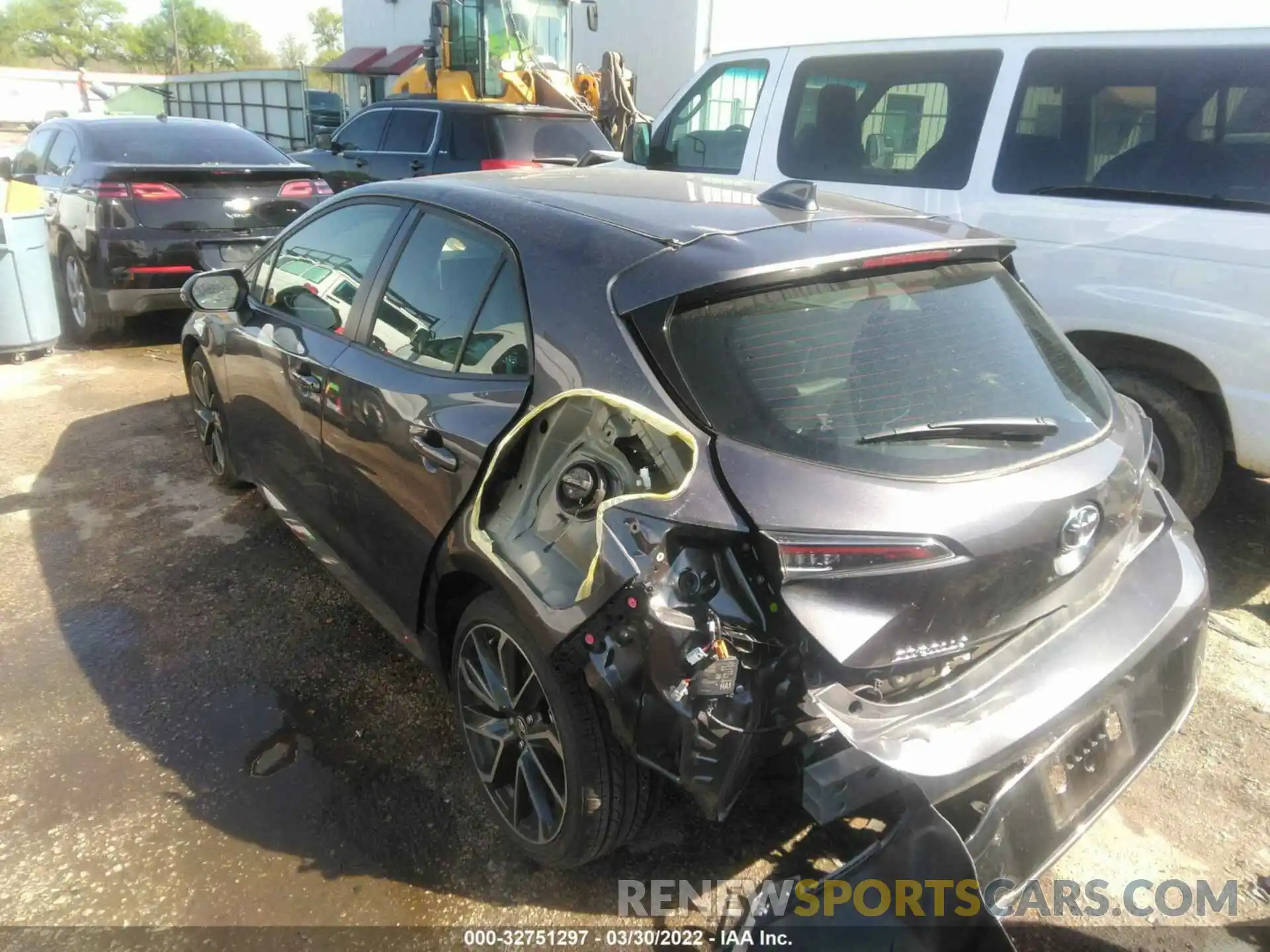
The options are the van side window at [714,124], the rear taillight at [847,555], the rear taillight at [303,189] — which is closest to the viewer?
the rear taillight at [847,555]

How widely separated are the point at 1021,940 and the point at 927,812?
79cm

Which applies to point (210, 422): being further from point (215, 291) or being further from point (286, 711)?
point (286, 711)

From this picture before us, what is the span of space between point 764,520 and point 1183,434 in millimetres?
3070

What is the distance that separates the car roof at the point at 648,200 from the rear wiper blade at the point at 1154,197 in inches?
68.2

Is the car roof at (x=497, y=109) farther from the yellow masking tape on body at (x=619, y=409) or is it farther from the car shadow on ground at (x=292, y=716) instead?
the yellow masking tape on body at (x=619, y=409)

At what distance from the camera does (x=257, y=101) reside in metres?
21.7

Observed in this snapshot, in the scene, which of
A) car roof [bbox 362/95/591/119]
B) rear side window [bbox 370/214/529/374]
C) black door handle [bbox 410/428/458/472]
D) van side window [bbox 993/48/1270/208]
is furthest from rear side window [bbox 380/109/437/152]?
black door handle [bbox 410/428/458/472]

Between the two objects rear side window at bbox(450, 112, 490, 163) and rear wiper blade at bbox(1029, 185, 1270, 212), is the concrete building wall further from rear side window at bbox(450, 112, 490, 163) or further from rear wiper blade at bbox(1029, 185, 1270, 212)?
rear wiper blade at bbox(1029, 185, 1270, 212)

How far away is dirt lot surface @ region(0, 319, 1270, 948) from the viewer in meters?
2.39

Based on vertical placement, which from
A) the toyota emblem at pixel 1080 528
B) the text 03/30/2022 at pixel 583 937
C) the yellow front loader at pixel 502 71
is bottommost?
the text 03/30/2022 at pixel 583 937

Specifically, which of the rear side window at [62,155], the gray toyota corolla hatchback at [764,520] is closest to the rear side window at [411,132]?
the rear side window at [62,155]

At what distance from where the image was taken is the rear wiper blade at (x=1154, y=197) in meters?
3.62

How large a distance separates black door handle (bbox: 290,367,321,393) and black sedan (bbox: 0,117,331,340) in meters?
4.06

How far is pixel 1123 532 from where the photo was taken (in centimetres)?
235
